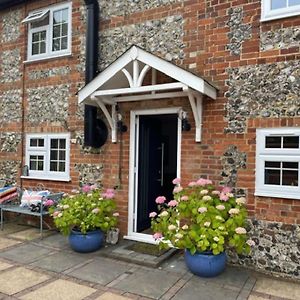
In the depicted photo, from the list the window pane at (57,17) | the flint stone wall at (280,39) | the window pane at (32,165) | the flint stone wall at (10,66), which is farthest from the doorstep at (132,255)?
the window pane at (57,17)

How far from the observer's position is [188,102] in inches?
230

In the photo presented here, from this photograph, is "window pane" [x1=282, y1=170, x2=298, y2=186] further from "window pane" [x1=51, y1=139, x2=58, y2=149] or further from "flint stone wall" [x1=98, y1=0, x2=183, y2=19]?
"window pane" [x1=51, y1=139, x2=58, y2=149]

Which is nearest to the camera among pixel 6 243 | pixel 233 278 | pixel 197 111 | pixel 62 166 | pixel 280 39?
pixel 233 278

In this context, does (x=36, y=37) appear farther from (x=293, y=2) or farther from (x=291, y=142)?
(x=291, y=142)

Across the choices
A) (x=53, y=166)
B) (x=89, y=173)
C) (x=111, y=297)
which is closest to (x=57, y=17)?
(x=53, y=166)

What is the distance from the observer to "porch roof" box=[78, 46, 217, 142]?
5.11m

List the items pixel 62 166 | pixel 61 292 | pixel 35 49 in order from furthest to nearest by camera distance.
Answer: pixel 35 49 → pixel 62 166 → pixel 61 292

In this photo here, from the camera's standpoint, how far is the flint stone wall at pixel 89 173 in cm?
682

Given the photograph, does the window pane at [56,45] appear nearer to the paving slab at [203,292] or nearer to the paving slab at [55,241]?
the paving slab at [55,241]

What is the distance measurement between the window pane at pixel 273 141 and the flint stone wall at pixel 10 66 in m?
6.32

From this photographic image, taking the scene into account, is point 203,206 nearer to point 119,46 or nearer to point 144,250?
point 144,250

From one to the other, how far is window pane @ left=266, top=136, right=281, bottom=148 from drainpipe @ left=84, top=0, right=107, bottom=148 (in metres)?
3.33

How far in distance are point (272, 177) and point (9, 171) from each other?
6.53 m

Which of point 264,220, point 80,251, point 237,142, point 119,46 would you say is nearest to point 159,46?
point 119,46
